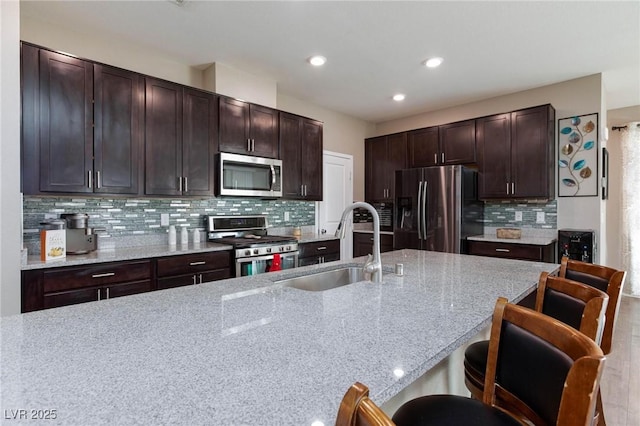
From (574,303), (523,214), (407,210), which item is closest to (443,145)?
(407,210)

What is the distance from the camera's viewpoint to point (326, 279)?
1949 mm

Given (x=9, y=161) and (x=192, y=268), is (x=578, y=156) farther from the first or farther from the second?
(x=9, y=161)

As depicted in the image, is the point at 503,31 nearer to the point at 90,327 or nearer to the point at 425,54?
the point at 425,54

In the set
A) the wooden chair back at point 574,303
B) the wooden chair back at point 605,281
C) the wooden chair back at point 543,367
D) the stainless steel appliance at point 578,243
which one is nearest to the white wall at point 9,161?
the wooden chair back at point 543,367

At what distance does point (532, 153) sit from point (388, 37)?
2263 millimetres

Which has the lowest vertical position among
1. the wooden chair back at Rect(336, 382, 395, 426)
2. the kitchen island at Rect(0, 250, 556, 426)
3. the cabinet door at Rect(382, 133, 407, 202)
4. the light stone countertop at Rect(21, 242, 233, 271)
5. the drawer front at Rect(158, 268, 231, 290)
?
the drawer front at Rect(158, 268, 231, 290)

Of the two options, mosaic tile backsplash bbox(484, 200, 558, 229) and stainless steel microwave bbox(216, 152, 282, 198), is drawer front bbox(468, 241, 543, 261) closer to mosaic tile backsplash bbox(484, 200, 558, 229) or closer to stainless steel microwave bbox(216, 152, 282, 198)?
mosaic tile backsplash bbox(484, 200, 558, 229)

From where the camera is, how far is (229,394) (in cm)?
62

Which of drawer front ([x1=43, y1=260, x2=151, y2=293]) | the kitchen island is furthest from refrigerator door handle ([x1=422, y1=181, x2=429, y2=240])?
drawer front ([x1=43, y1=260, x2=151, y2=293])

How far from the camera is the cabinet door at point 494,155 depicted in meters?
4.03

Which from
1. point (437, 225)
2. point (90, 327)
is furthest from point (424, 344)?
point (437, 225)

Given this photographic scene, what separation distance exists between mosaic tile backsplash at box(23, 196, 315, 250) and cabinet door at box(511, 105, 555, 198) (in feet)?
10.0

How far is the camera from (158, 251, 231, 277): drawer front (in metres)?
2.66

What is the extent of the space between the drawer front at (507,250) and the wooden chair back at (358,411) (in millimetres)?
3799
